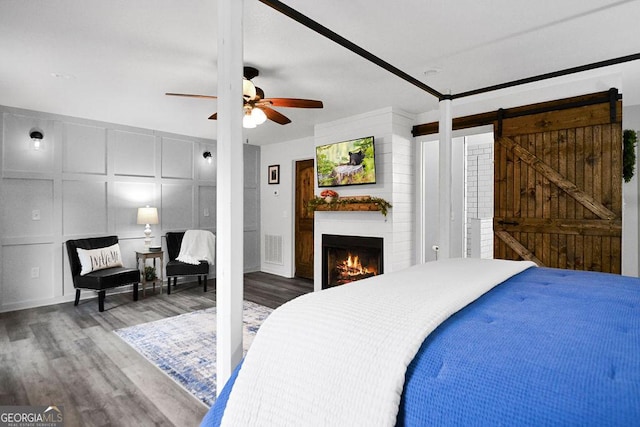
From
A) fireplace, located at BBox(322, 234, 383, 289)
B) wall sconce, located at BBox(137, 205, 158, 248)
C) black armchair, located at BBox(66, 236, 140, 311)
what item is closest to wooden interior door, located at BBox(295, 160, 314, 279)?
fireplace, located at BBox(322, 234, 383, 289)

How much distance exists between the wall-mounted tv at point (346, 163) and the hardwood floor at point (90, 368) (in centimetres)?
188

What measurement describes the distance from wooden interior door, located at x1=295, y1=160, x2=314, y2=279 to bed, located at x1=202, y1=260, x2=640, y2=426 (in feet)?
15.8

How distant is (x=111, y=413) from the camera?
2096mm

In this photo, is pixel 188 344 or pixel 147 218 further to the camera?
pixel 147 218

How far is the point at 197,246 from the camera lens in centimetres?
550

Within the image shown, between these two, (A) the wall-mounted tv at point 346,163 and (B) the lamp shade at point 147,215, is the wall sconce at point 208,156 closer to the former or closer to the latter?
(B) the lamp shade at point 147,215

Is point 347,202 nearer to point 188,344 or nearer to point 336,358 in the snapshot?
point 188,344

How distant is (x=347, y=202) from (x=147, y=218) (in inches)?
112

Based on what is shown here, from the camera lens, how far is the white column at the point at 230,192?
146cm

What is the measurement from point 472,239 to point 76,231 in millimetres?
5674

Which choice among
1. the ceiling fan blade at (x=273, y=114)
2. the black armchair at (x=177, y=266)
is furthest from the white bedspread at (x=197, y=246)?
the ceiling fan blade at (x=273, y=114)

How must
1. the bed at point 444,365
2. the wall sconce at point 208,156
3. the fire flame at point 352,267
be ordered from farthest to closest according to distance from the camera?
the wall sconce at point 208,156 < the fire flame at point 352,267 < the bed at point 444,365

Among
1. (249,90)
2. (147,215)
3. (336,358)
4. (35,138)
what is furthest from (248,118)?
(35,138)

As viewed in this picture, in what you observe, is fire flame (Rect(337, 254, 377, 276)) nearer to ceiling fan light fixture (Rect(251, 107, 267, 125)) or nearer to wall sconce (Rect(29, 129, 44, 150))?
ceiling fan light fixture (Rect(251, 107, 267, 125))
